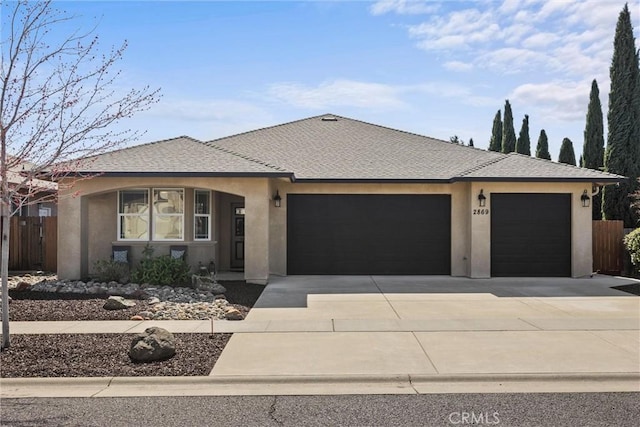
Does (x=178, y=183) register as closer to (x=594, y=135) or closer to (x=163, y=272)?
(x=163, y=272)

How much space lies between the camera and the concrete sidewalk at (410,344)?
6.19 m

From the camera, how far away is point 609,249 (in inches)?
A: 691

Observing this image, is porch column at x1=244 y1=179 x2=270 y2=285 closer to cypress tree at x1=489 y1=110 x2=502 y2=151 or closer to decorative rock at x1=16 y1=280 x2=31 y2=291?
decorative rock at x1=16 y1=280 x2=31 y2=291

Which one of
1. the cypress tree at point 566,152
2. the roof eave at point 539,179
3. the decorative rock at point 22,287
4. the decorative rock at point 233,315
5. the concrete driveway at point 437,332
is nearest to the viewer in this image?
the concrete driveway at point 437,332

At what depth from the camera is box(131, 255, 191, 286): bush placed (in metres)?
13.6

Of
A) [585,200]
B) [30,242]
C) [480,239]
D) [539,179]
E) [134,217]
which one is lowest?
[30,242]

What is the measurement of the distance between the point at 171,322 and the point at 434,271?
31.3 ft

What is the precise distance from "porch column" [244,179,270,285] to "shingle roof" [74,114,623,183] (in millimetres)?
767

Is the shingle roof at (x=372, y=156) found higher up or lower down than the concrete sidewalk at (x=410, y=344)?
higher up

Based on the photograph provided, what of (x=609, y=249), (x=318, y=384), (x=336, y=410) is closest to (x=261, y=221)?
(x=318, y=384)

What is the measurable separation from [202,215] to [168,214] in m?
1.00

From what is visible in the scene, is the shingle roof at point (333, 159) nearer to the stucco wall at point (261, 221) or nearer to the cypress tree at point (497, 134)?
the stucco wall at point (261, 221)

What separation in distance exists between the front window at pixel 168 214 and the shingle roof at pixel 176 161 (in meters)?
1.10

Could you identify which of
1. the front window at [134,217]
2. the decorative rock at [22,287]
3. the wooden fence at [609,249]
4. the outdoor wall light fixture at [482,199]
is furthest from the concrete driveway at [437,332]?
the decorative rock at [22,287]
